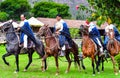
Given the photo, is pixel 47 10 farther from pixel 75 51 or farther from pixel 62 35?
pixel 62 35

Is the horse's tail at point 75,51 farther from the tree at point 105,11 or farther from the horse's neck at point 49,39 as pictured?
the tree at point 105,11

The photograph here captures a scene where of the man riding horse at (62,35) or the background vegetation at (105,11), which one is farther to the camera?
the man riding horse at (62,35)

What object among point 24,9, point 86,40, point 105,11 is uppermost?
point 24,9

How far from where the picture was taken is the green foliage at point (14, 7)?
6719 centimetres

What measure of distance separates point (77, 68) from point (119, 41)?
7.21 feet

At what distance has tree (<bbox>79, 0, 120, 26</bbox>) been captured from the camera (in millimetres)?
3331

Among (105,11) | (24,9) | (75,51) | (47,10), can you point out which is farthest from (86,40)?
(24,9)

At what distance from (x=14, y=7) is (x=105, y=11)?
6502 centimetres

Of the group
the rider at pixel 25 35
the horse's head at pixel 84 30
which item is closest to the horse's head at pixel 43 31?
the rider at pixel 25 35

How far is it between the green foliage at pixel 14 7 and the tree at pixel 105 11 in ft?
208

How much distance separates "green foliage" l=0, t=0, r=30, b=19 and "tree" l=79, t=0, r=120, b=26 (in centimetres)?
6339

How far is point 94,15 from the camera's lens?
135 inches

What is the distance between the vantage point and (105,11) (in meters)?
3.33

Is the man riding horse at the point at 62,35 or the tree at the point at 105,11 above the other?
the tree at the point at 105,11
